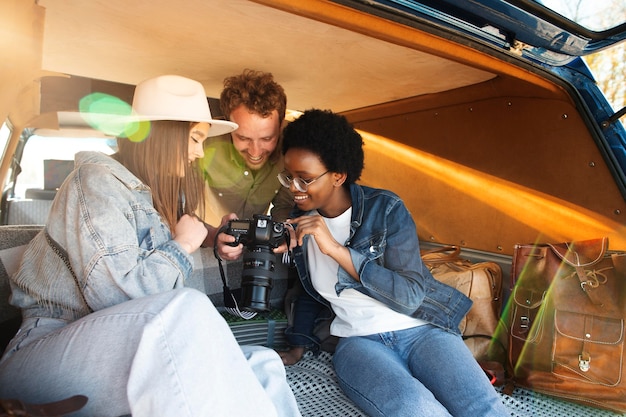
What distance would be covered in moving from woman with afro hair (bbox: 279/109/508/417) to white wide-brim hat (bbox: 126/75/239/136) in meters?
0.48

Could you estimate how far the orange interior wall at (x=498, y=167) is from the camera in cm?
242

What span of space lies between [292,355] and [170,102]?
1.28 meters

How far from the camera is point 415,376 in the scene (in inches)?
75.1

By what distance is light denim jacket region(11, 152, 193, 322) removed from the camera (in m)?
1.34

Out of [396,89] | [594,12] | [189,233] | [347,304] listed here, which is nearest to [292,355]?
[347,304]

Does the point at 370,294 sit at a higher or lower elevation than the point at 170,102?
lower

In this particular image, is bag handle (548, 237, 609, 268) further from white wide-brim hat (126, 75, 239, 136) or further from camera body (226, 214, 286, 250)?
white wide-brim hat (126, 75, 239, 136)

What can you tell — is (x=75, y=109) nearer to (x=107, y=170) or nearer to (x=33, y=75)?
(x=33, y=75)

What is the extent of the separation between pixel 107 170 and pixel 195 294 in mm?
508

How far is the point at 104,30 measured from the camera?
2.07 meters

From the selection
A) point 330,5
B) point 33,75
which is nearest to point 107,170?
point 33,75

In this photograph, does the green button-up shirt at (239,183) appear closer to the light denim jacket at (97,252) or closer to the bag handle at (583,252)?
the light denim jacket at (97,252)

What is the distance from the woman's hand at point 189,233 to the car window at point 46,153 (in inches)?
77.3

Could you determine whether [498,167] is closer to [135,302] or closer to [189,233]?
[189,233]
